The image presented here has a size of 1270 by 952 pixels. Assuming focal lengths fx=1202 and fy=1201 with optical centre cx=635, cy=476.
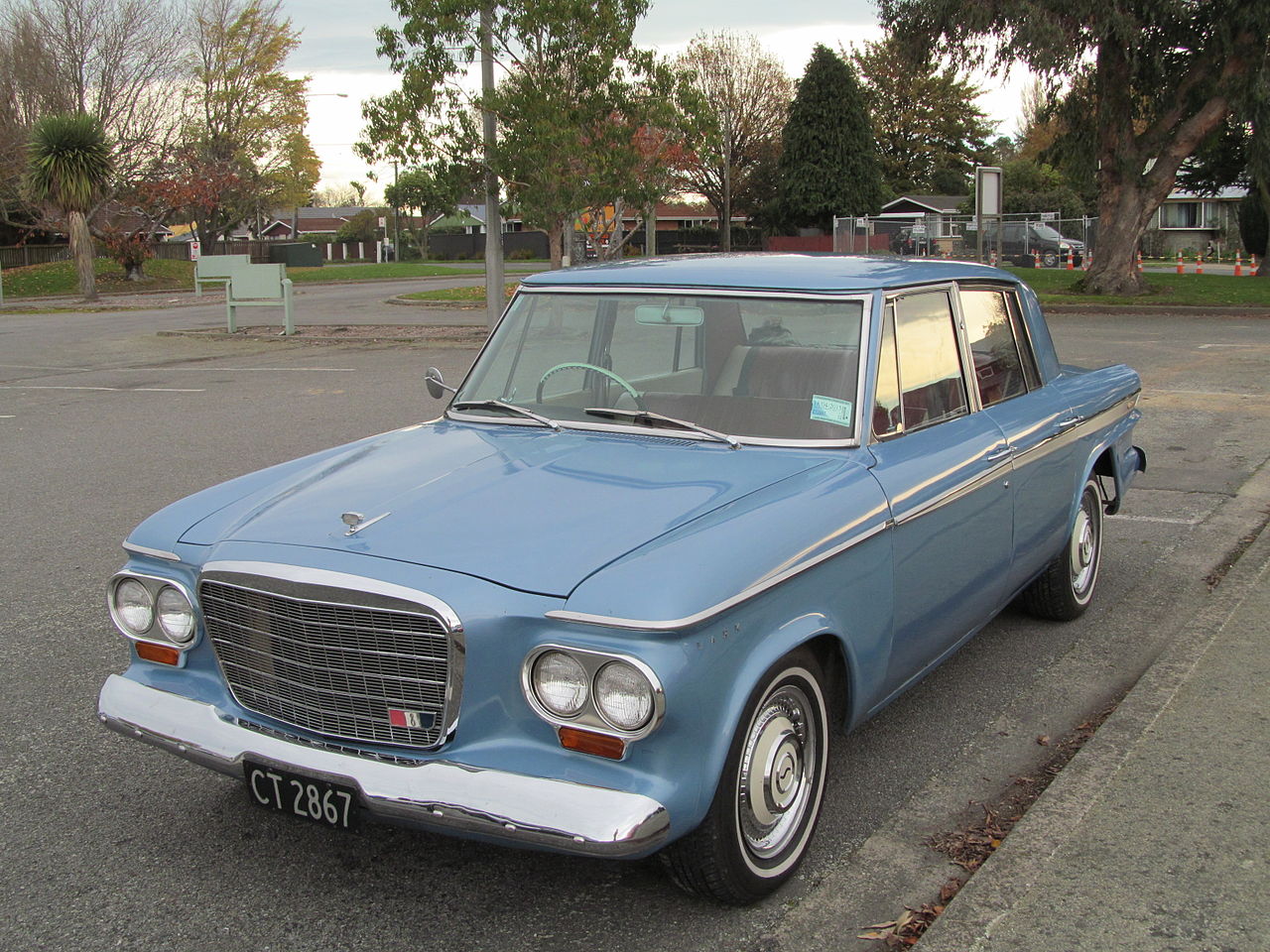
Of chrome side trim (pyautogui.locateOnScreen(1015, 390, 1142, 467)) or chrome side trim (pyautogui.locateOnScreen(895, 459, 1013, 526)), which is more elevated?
chrome side trim (pyautogui.locateOnScreen(1015, 390, 1142, 467))

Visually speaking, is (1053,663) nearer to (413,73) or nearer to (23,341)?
(413,73)

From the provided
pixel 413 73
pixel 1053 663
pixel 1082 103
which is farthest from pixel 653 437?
pixel 1082 103

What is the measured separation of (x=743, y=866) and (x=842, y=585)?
0.81 m

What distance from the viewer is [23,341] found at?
2175cm

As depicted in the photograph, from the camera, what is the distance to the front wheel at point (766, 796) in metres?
2.95

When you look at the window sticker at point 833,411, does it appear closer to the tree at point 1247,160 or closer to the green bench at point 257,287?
the green bench at point 257,287

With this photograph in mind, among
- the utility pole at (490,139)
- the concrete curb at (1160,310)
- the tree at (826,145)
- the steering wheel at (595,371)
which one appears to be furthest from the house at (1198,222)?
the steering wheel at (595,371)

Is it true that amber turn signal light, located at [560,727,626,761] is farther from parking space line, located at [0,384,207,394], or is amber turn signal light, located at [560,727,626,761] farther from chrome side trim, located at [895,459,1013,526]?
parking space line, located at [0,384,207,394]

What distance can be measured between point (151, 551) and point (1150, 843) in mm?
2955

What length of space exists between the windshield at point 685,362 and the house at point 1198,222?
6248cm

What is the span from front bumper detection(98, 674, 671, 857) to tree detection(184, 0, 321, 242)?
47.6 m

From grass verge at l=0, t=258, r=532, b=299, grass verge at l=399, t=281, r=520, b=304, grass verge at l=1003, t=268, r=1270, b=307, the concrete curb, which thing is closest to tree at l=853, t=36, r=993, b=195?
grass verge at l=0, t=258, r=532, b=299

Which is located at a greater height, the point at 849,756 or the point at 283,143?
the point at 283,143

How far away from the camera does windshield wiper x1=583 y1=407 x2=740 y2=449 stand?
3.90m
